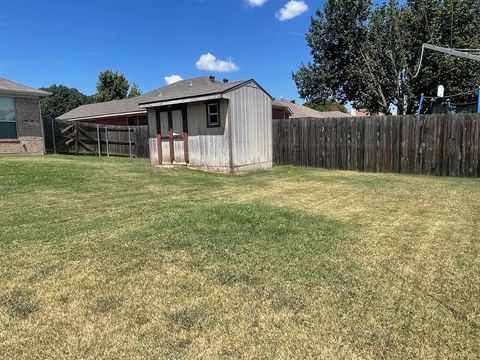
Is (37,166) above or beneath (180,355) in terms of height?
above

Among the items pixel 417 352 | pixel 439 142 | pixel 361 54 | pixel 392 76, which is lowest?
pixel 417 352

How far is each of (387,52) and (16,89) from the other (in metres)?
20.6

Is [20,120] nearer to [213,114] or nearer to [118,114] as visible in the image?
[118,114]

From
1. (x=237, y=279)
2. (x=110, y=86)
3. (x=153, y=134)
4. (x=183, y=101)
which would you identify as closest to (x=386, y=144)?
(x=183, y=101)

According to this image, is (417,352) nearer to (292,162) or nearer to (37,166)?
(37,166)

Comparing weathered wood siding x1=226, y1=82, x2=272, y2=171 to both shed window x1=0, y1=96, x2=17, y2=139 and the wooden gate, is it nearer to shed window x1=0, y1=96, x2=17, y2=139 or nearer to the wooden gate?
the wooden gate

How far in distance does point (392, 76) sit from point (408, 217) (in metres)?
20.1

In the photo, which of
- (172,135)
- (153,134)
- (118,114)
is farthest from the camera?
(118,114)

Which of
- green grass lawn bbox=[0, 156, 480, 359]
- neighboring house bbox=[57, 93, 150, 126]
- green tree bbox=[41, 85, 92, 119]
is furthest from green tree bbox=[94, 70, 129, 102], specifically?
green grass lawn bbox=[0, 156, 480, 359]

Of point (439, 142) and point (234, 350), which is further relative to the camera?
point (439, 142)

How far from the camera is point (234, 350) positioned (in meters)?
2.33

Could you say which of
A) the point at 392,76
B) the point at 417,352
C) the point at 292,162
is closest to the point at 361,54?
the point at 392,76

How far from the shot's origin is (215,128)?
40.1 feet

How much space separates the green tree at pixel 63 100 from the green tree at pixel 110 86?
35.0 meters
